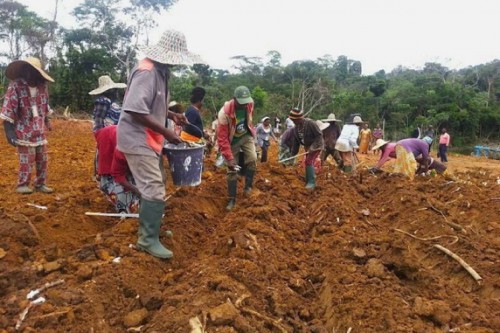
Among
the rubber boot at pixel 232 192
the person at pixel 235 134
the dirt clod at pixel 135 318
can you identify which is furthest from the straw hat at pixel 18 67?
the dirt clod at pixel 135 318

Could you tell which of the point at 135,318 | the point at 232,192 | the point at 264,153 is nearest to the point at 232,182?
the point at 232,192

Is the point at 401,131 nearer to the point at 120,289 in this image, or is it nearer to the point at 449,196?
the point at 449,196

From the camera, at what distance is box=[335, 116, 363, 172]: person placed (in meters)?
8.57

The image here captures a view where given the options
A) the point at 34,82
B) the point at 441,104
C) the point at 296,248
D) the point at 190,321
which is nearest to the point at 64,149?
the point at 34,82

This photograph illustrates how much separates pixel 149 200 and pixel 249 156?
2337 millimetres

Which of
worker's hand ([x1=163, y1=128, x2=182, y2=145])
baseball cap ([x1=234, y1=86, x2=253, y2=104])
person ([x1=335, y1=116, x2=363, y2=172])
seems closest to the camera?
worker's hand ([x1=163, y1=128, x2=182, y2=145])

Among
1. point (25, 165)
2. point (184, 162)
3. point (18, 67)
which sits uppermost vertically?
point (18, 67)

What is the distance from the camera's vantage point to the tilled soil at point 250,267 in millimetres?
2646

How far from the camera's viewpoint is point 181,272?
324 cm

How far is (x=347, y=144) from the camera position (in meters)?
8.55

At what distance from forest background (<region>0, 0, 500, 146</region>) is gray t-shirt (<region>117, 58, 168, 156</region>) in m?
13.0

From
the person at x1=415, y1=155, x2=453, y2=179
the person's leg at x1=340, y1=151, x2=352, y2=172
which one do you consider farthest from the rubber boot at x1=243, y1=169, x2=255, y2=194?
the person at x1=415, y1=155, x2=453, y2=179

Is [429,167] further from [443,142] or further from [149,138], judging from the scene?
[443,142]

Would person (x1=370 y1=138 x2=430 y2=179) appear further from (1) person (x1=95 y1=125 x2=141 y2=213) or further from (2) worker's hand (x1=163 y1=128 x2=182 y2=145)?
(2) worker's hand (x1=163 y1=128 x2=182 y2=145)
